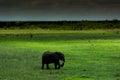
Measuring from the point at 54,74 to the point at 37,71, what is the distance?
5.20ft

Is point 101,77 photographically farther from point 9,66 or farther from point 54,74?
point 9,66

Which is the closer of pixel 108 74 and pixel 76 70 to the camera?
pixel 108 74

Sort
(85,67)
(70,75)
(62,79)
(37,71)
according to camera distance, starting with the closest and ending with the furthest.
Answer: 1. (62,79)
2. (70,75)
3. (37,71)
4. (85,67)

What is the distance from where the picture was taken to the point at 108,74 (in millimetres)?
24359

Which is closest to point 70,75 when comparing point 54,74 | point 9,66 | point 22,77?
point 54,74

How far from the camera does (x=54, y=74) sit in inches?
963

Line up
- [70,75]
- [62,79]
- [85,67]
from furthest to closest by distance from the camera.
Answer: [85,67] < [70,75] < [62,79]

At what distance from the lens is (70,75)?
24156 millimetres

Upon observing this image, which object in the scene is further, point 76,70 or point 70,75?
point 76,70

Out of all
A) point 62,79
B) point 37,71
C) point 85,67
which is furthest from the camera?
point 85,67

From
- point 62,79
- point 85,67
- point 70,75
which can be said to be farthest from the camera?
point 85,67

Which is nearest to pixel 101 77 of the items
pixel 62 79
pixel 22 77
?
pixel 62 79

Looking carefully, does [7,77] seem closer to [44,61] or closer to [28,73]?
[28,73]

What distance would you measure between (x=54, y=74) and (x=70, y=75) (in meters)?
0.81
